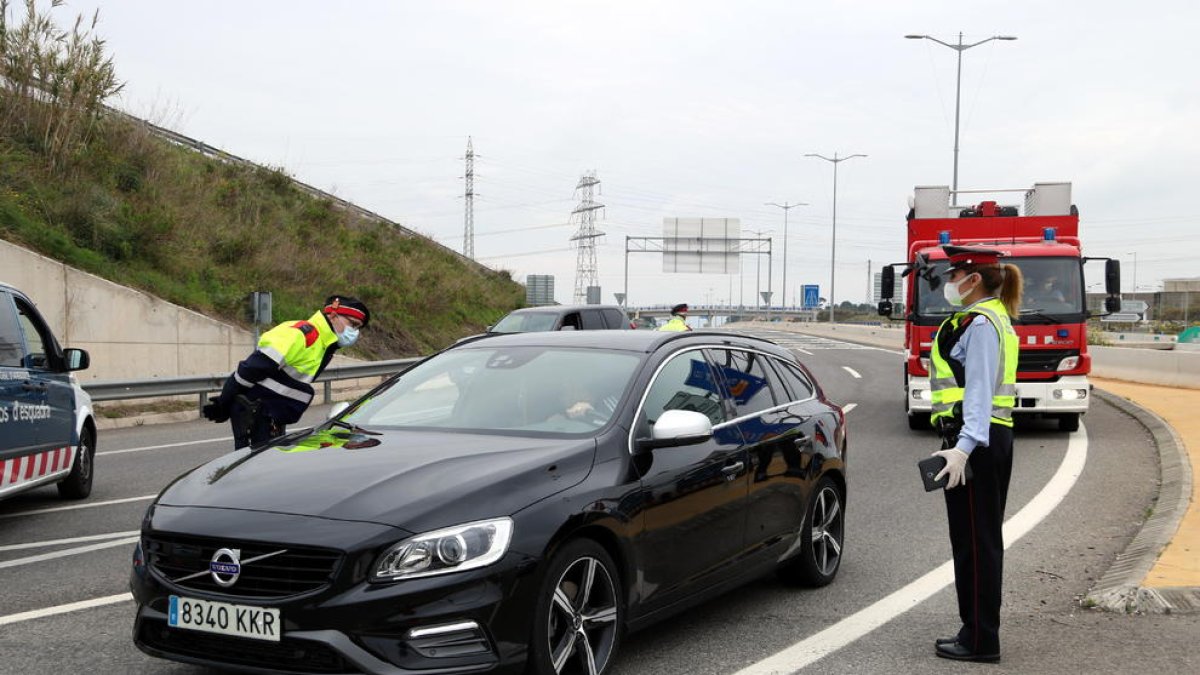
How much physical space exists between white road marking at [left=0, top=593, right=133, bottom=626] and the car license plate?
2.08 metres

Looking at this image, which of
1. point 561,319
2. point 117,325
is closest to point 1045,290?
point 561,319

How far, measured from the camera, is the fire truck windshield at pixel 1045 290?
1399 cm

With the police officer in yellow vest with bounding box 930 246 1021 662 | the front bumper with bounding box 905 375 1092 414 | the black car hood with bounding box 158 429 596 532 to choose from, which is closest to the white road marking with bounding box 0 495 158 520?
the black car hood with bounding box 158 429 596 532

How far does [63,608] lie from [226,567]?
2436mm

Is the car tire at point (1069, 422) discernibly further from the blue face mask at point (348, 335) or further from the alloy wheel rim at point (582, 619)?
the alloy wheel rim at point (582, 619)

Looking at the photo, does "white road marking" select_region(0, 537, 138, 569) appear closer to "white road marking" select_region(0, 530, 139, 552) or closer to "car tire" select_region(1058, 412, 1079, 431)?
"white road marking" select_region(0, 530, 139, 552)

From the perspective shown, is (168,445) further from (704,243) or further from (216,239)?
(704,243)

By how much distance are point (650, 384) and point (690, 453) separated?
0.37 metres

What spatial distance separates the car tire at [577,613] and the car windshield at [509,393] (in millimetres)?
688

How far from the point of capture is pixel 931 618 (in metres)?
5.97

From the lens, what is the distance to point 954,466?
5012 millimetres

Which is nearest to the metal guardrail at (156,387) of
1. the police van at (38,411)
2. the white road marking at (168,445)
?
the white road marking at (168,445)

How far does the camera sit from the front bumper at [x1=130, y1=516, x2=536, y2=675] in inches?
152

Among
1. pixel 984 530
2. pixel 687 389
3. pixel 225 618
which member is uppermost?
pixel 687 389
